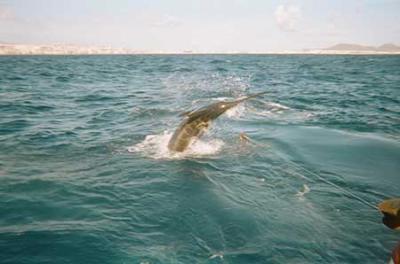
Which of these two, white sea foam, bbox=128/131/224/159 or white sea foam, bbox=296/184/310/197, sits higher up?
white sea foam, bbox=296/184/310/197

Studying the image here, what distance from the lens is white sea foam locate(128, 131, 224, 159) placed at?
10172 millimetres

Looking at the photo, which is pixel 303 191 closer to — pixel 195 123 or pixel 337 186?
pixel 337 186

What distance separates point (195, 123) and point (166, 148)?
4.46 ft

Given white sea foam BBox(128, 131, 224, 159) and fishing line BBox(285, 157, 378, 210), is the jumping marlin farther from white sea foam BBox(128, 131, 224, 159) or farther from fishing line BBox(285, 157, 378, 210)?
fishing line BBox(285, 157, 378, 210)

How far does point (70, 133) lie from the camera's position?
12734mm

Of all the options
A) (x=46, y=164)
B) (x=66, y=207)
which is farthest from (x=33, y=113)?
(x=66, y=207)

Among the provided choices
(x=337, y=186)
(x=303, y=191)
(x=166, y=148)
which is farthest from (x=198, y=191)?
(x=166, y=148)

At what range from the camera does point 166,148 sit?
35.4 feet

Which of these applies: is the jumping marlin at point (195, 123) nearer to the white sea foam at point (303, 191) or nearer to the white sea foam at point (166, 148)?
the white sea foam at point (166, 148)

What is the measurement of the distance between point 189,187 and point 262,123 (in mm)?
7825

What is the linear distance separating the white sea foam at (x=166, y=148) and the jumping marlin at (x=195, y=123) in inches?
9.4

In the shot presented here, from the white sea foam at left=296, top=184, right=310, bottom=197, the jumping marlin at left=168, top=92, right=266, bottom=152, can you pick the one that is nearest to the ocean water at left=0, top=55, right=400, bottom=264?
the white sea foam at left=296, top=184, right=310, bottom=197

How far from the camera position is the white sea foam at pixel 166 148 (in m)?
10.2

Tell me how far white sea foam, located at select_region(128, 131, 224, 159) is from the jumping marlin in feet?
0.79
